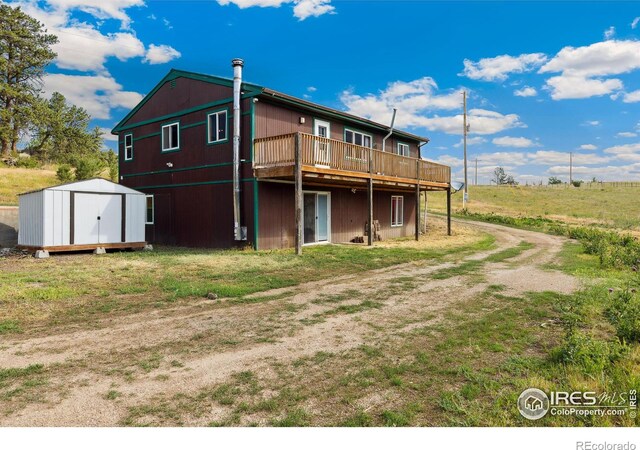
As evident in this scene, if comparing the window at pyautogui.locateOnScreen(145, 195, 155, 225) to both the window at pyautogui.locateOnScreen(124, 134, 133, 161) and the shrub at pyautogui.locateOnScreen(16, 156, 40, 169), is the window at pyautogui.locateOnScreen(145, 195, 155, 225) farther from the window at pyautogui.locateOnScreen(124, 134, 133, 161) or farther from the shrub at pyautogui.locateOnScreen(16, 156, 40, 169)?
the shrub at pyautogui.locateOnScreen(16, 156, 40, 169)

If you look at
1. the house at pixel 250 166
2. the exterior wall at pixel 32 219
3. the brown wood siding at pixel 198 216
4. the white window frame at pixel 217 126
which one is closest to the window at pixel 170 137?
the house at pixel 250 166

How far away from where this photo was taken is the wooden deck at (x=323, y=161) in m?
14.0

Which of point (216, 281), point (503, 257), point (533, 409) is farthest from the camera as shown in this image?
point (503, 257)

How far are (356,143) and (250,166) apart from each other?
7264mm

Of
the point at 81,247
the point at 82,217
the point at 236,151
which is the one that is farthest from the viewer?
the point at 236,151

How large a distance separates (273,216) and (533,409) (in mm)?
13085

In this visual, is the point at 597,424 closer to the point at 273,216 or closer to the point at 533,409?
the point at 533,409

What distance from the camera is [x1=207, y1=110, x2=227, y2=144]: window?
16.2 m

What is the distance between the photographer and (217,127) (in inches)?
647

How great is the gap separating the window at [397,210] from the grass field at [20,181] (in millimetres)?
23549

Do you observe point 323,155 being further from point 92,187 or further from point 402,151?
point 402,151

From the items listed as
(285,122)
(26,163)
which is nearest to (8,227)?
(285,122)

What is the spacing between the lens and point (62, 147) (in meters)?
41.5
